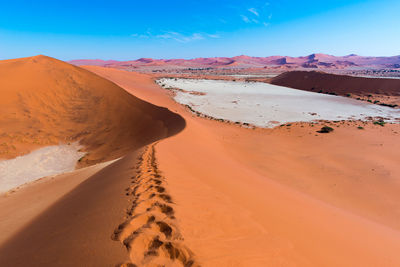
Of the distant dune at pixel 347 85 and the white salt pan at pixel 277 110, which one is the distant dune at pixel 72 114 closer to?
the white salt pan at pixel 277 110

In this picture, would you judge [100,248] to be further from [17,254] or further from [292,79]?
[292,79]

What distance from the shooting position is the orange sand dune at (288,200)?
2.78 metres

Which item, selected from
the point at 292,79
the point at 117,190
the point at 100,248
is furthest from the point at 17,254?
the point at 292,79

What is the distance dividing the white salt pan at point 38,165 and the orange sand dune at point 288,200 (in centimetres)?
588

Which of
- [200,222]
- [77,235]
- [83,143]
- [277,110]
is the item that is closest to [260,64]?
[277,110]

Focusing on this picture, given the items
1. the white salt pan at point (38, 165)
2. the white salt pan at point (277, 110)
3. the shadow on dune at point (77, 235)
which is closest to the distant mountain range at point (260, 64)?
the white salt pan at point (277, 110)

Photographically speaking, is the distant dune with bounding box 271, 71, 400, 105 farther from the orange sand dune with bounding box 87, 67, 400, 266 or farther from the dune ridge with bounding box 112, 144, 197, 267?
the dune ridge with bounding box 112, 144, 197, 267

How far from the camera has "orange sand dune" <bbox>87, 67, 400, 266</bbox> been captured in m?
2.78

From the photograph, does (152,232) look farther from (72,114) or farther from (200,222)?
(72,114)

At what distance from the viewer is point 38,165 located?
33.5ft

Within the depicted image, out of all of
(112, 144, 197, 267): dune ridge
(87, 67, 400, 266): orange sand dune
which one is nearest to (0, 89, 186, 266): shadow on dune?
(112, 144, 197, 267): dune ridge

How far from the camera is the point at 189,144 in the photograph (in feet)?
29.9

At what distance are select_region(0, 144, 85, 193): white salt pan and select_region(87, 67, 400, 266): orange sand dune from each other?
588cm

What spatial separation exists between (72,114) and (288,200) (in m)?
16.6
